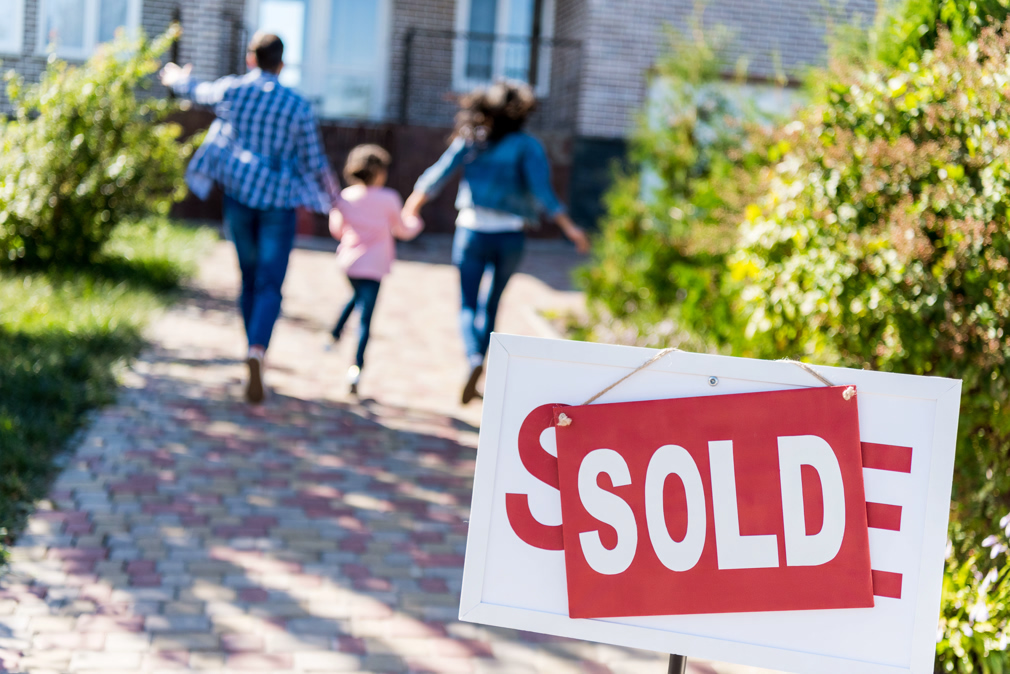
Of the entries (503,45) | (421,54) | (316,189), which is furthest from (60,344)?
A: (503,45)

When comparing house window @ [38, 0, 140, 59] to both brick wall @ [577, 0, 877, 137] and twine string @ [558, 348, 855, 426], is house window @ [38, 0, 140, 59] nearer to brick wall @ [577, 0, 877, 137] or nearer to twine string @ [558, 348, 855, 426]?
brick wall @ [577, 0, 877, 137]

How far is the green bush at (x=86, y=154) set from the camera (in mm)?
7770

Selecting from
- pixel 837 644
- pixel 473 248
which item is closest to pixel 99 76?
pixel 473 248

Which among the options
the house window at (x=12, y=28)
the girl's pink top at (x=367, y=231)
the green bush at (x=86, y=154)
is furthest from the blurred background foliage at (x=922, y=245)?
the house window at (x=12, y=28)

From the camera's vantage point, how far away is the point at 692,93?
7992mm

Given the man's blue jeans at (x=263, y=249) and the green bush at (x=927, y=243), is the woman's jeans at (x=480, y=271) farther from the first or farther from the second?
the green bush at (x=927, y=243)

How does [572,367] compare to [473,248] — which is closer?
[572,367]

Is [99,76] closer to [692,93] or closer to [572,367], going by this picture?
[692,93]

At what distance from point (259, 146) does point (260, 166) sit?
0.15m

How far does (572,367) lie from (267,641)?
1668 millimetres

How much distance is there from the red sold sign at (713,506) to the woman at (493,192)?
3748mm

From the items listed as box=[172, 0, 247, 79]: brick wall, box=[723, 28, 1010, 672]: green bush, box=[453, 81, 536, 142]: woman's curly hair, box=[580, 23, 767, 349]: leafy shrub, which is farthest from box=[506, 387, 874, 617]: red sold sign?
box=[172, 0, 247, 79]: brick wall

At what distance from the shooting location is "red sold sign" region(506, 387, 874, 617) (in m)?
1.95

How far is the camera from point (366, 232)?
630 centimetres
